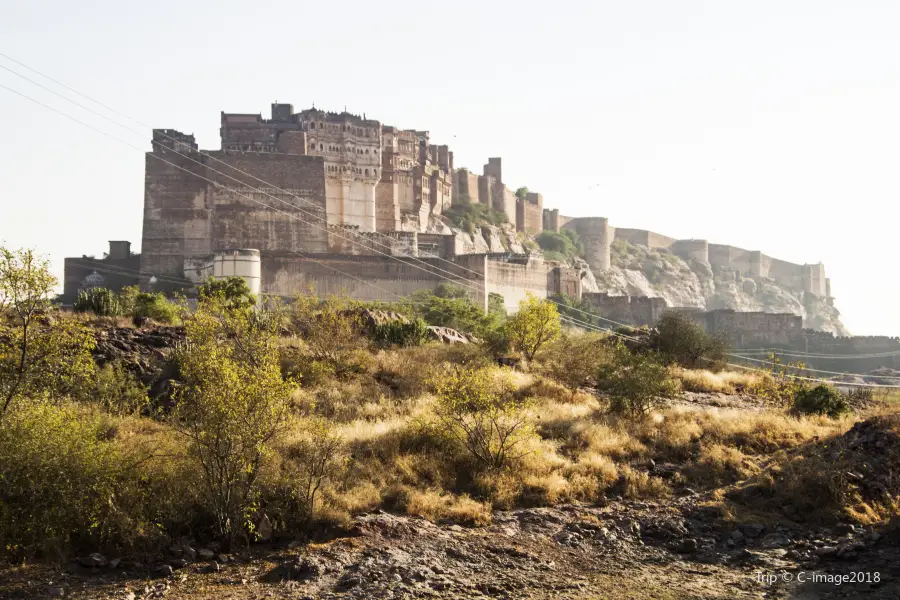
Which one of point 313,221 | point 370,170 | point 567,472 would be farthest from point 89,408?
point 370,170

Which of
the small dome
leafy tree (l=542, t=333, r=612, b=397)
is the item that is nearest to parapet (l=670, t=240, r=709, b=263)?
the small dome

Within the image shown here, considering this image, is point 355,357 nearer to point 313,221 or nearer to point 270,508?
point 270,508

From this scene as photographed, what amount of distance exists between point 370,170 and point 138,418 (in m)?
35.9

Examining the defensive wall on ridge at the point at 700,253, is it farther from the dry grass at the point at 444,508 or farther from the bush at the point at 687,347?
the dry grass at the point at 444,508

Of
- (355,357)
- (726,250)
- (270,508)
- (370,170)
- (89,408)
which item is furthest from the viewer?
(726,250)

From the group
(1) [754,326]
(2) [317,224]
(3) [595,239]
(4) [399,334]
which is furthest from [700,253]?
(4) [399,334]

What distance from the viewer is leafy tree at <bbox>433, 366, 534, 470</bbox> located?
14.2 metres

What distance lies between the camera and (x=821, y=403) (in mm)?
18156

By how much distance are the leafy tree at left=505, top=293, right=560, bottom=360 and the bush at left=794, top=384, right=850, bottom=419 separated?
19.2 ft

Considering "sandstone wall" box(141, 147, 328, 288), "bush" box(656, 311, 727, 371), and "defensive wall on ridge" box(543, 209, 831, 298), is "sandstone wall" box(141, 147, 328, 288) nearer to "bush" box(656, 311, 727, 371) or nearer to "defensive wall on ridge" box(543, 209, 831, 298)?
"bush" box(656, 311, 727, 371)

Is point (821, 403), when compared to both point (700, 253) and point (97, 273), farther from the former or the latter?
point (700, 253)

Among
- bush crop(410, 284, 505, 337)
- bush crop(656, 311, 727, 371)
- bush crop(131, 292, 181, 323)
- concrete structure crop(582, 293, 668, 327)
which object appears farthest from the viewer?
concrete structure crop(582, 293, 668, 327)

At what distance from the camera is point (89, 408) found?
14.1 metres

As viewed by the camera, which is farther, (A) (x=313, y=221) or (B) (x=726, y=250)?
(B) (x=726, y=250)
